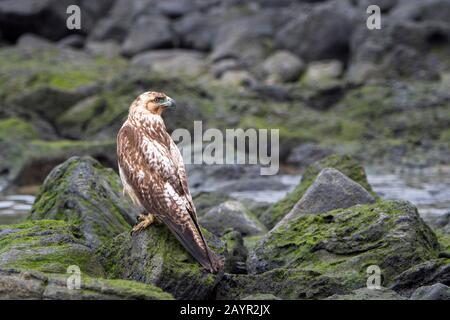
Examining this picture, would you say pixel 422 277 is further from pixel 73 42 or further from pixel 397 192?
pixel 73 42

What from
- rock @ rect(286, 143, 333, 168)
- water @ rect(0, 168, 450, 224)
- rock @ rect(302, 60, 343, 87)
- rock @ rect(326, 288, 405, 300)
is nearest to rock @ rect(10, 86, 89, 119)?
rock @ rect(286, 143, 333, 168)

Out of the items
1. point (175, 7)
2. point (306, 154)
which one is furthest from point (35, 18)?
point (306, 154)

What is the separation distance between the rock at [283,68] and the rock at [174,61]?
2685mm

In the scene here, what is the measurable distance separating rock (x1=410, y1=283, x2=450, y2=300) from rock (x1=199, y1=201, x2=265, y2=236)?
4.58 meters

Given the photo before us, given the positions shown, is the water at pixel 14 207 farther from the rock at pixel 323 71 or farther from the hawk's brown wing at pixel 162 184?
the rock at pixel 323 71

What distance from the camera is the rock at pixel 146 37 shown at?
3684 cm

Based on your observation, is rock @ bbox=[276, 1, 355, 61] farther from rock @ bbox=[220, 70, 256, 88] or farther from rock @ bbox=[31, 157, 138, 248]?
rock @ bbox=[31, 157, 138, 248]

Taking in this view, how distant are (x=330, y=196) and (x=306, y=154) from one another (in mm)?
11339

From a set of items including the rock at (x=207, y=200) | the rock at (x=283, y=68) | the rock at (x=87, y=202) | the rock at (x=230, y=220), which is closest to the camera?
the rock at (x=87, y=202)

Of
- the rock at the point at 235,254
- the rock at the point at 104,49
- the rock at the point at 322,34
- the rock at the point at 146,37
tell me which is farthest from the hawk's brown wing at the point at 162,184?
the rock at the point at 146,37

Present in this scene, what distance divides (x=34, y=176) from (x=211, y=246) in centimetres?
1168

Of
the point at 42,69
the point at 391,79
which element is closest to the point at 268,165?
the point at 391,79

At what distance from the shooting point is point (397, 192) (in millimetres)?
17516
